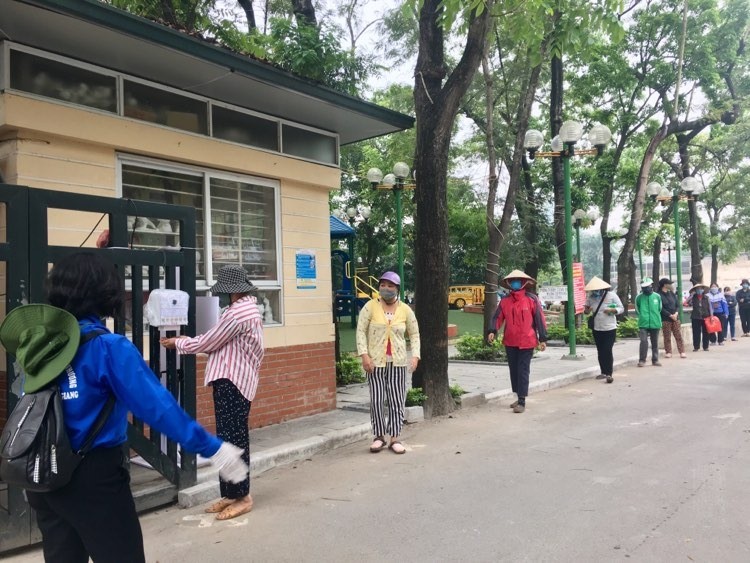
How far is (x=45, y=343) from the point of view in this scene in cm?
225

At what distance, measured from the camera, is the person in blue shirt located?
2.29 m

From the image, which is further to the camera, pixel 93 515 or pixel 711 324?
pixel 711 324

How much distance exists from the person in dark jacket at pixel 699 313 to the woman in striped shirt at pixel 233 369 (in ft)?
46.1

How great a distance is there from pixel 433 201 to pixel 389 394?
2697 millimetres

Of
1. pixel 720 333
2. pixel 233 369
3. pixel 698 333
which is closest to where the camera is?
pixel 233 369

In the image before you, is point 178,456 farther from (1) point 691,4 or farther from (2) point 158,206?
(1) point 691,4

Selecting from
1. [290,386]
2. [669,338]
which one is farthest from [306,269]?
[669,338]

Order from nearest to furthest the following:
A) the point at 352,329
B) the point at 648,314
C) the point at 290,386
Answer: the point at 290,386, the point at 648,314, the point at 352,329

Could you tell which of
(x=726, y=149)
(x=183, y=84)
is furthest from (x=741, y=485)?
(x=726, y=149)

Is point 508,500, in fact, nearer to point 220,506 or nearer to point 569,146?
point 220,506

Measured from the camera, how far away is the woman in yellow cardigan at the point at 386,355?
6.07 meters

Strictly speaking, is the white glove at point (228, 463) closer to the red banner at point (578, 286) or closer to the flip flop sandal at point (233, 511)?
the flip flop sandal at point (233, 511)

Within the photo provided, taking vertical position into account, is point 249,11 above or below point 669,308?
above

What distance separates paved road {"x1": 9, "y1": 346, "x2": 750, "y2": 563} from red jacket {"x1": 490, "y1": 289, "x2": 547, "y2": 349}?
1.15 m
